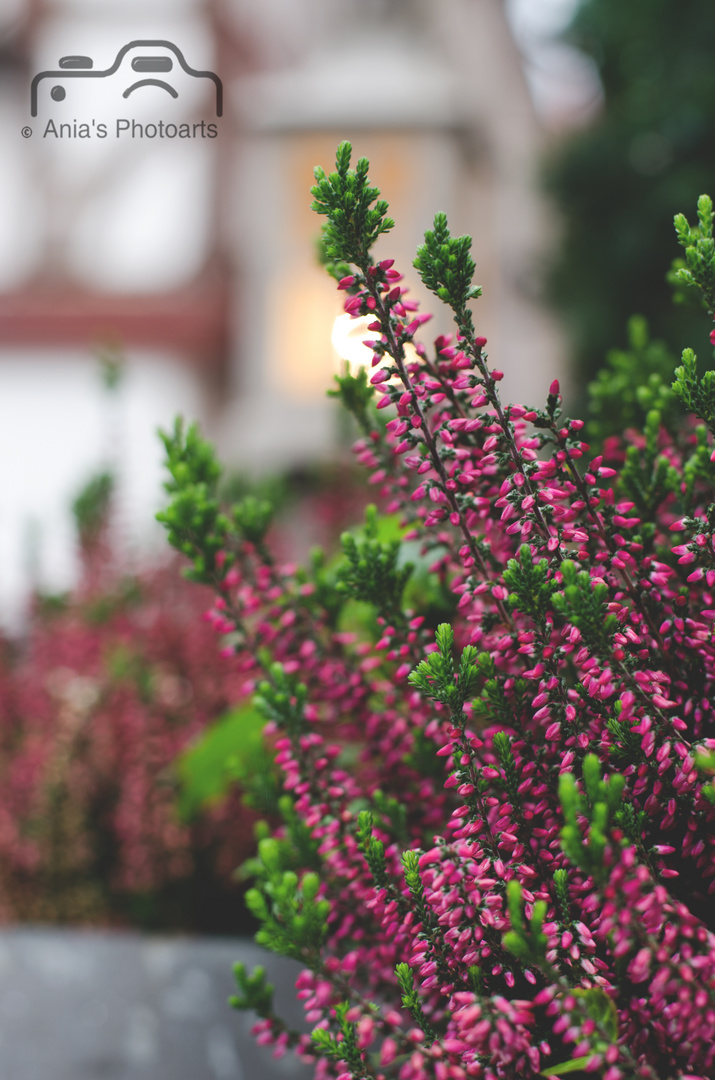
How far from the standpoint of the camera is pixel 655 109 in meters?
2.41

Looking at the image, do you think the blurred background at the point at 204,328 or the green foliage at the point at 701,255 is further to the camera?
the blurred background at the point at 204,328

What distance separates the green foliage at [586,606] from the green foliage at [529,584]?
0.01 metres

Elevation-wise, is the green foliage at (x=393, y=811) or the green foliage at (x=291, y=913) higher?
the green foliage at (x=393, y=811)

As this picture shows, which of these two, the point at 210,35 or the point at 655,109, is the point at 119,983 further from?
the point at 210,35

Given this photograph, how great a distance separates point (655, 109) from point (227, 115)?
2.76m

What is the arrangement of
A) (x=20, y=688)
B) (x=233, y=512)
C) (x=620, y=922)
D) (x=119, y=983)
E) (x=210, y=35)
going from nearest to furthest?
1. (x=620, y=922)
2. (x=233, y=512)
3. (x=119, y=983)
4. (x=20, y=688)
5. (x=210, y=35)

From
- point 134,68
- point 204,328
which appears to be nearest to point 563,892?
point 134,68

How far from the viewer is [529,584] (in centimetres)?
30

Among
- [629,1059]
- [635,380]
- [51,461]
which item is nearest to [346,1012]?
[629,1059]

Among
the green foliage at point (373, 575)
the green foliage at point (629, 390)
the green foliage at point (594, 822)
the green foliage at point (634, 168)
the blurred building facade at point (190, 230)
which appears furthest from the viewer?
the blurred building facade at point (190, 230)

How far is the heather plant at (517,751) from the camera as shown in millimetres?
270

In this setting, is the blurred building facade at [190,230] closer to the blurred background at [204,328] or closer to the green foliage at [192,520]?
the blurred background at [204,328]

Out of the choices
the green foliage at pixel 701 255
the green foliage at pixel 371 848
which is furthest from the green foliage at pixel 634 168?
the green foliage at pixel 371 848

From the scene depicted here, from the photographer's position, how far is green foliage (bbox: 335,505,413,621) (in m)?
0.36
